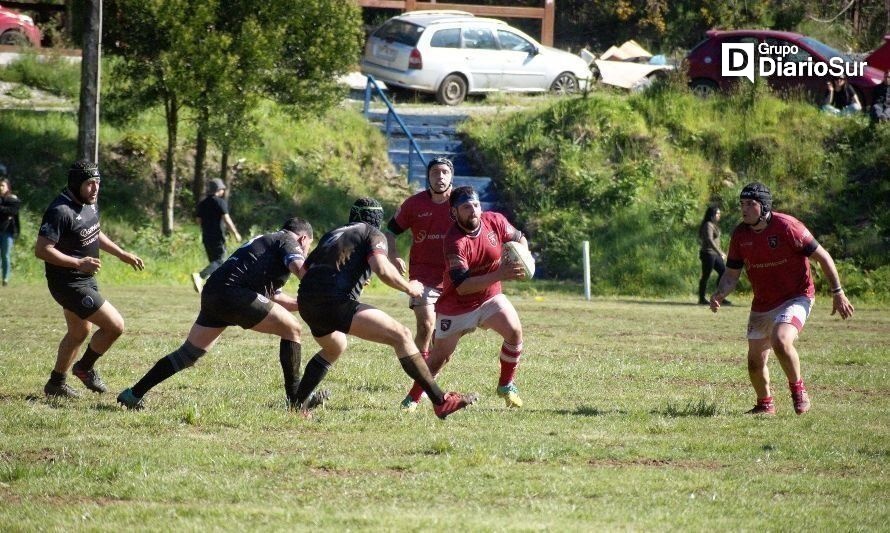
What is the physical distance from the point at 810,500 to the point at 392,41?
83.7 ft

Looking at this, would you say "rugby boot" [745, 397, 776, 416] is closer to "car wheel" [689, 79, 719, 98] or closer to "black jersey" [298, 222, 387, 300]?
"black jersey" [298, 222, 387, 300]

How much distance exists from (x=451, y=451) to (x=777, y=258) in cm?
358

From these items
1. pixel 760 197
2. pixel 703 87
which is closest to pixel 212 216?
pixel 760 197

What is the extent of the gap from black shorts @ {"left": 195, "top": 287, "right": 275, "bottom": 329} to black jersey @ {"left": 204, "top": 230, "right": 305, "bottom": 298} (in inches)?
2.0

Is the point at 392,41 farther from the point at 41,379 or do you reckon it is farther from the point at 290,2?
the point at 41,379

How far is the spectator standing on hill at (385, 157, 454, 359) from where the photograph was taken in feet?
36.1

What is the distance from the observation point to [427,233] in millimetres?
11156

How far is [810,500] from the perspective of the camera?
285 inches

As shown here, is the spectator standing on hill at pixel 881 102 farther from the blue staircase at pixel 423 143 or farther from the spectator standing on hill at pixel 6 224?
the spectator standing on hill at pixel 6 224

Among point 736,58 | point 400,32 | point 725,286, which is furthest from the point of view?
point 400,32

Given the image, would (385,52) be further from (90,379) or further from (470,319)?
(470,319)

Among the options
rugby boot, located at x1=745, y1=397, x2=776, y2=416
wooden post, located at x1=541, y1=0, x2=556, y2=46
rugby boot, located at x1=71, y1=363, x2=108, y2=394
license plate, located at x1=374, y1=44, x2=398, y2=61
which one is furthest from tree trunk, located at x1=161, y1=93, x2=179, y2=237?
rugby boot, located at x1=745, y1=397, x2=776, y2=416

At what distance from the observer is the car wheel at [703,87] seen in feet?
101

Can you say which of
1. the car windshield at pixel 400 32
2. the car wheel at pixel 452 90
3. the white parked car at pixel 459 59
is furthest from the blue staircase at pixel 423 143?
the car windshield at pixel 400 32
